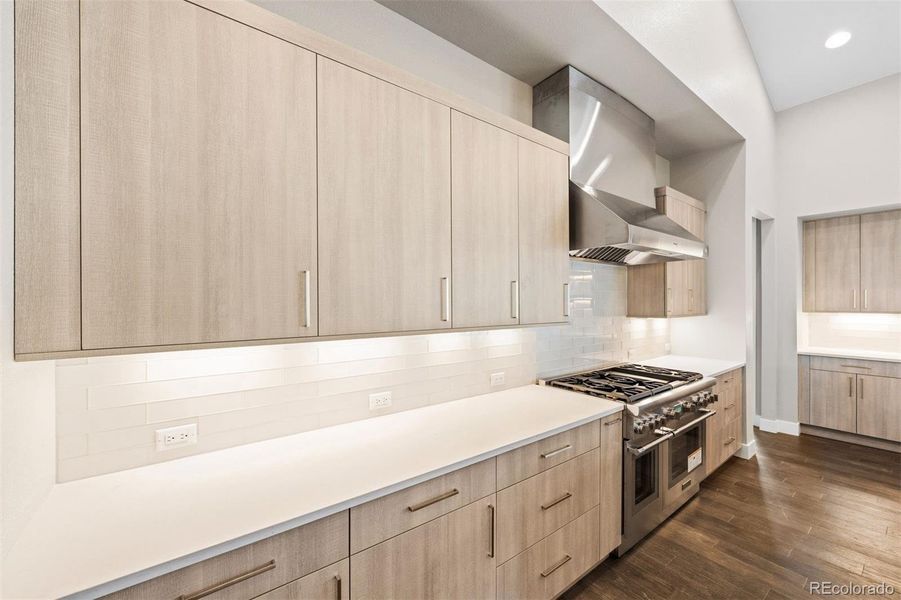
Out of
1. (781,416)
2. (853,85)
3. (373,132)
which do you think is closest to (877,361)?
(781,416)

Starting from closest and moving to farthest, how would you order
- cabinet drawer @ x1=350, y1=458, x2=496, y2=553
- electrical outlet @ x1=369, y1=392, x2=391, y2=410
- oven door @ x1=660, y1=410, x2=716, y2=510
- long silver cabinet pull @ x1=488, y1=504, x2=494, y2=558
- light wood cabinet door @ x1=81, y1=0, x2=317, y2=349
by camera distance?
1. light wood cabinet door @ x1=81, y1=0, x2=317, y2=349
2. cabinet drawer @ x1=350, y1=458, x2=496, y2=553
3. long silver cabinet pull @ x1=488, y1=504, x2=494, y2=558
4. electrical outlet @ x1=369, y1=392, x2=391, y2=410
5. oven door @ x1=660, y1=410, x2=716, y2=510

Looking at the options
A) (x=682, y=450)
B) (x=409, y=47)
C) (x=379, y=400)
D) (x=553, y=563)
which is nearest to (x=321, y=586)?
(x=379, y=400)

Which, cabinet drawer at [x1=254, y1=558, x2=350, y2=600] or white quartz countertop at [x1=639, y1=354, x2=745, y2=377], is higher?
white quartz countertop at [x1=639, y1=354, x2=745, y2=377]

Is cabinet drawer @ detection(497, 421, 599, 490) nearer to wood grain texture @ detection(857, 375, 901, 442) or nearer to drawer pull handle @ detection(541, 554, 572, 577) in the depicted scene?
drawer pull handle @ detection(541, 554, 572, 577)

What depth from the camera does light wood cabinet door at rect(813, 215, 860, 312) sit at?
4152 mm

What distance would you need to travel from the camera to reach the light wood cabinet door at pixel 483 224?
1826 millimetres

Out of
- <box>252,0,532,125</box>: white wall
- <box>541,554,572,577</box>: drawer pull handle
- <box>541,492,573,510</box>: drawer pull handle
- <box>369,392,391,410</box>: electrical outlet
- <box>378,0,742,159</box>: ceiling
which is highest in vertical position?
<box>378,0,742,159</box>: ceiling

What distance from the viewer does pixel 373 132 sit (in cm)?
154

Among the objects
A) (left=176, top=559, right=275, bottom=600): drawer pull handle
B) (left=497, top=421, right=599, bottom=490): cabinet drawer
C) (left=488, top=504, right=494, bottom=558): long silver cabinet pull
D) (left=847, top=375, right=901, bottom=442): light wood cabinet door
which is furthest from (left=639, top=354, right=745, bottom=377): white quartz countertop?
(left=176, top=559, right=275, bottom=600): drawer pull handle

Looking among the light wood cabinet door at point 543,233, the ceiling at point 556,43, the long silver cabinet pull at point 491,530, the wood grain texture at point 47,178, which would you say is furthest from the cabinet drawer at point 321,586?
the ceiling at point 556,43

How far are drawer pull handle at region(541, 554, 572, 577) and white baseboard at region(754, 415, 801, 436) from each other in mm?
4077

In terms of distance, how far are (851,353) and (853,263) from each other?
0.97 meters

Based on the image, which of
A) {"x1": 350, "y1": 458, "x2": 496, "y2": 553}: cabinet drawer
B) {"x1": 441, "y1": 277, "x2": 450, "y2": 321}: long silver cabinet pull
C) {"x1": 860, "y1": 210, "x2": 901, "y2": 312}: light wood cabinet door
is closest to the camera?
{"x1": 350, "y1": 458, "x2": 496, "y2": 553}: cabinet drawer

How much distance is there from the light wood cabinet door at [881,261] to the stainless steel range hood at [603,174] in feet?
9.24
